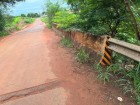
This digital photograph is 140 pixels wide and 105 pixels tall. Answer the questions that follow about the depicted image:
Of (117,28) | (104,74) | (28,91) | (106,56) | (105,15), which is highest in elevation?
(105,15)

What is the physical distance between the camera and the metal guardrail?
4865 millimetres

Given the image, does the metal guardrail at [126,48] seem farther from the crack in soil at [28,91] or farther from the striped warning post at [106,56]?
the crack in soil at [28,91]

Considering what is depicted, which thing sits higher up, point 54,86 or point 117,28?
point 117,28

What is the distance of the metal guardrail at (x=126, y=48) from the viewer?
486cm

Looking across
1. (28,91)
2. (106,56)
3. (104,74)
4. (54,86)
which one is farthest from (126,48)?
(28,91)

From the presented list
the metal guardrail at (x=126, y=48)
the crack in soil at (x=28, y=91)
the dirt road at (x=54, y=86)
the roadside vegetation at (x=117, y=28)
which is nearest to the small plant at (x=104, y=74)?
the roadside vegetation at (x=117, y=28)

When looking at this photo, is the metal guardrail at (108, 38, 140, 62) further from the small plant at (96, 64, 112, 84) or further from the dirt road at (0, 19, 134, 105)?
the dirt road at (0, 19, 134, 105)

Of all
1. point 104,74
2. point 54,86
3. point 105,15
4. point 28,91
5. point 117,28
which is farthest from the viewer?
point 117,28

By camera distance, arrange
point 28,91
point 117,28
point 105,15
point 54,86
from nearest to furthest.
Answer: point 28,91 → point 54,86 → point 105,15 → point 117,28

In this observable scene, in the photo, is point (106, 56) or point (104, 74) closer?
point (104, 74)

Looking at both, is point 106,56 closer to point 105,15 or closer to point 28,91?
point 105,15

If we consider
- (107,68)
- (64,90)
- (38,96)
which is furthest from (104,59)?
(38,96)

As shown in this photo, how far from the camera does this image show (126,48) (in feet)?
17.6

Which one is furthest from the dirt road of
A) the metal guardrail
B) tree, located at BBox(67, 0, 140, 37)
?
tree, located at BBox(67, 0, 140, 37)
